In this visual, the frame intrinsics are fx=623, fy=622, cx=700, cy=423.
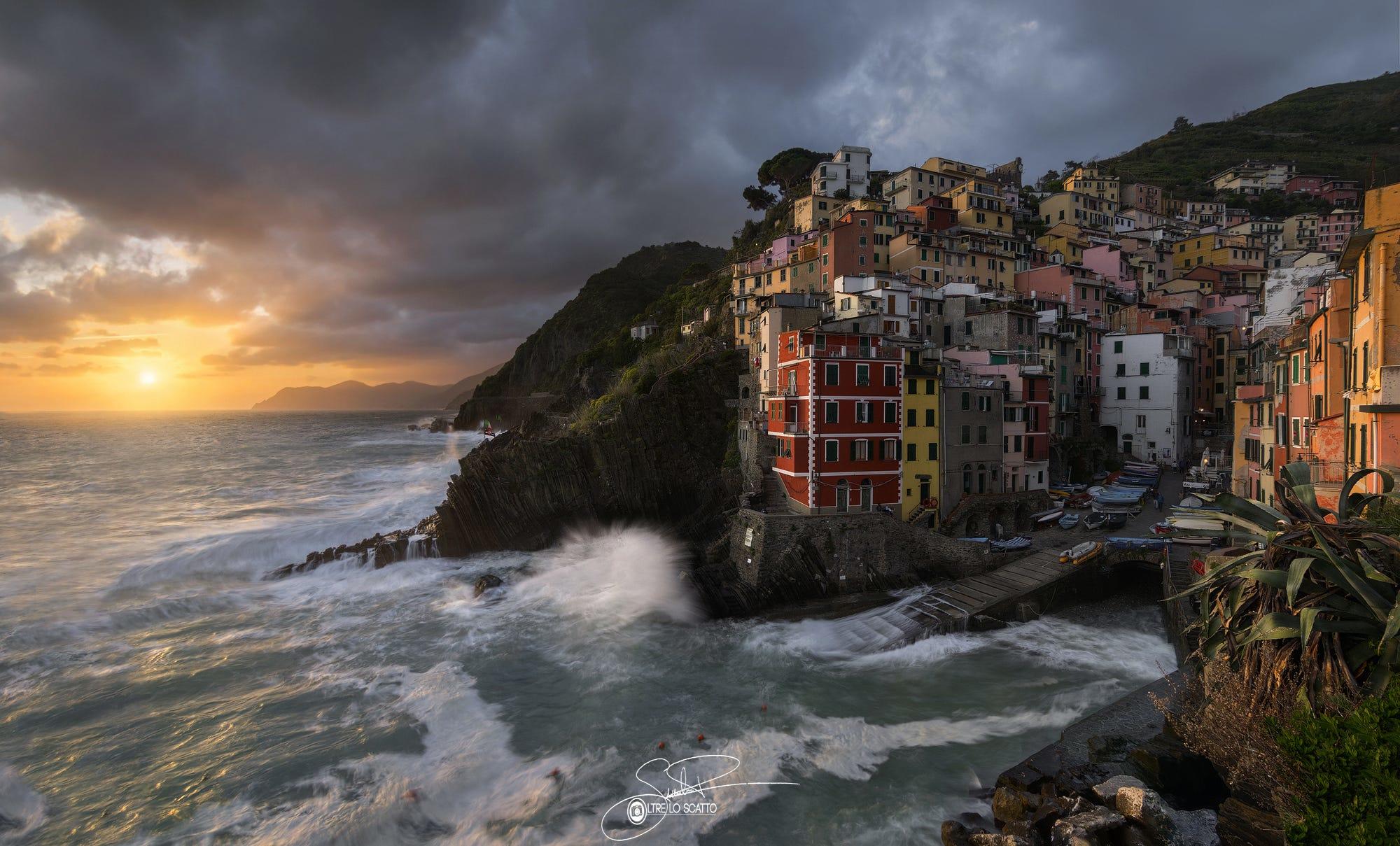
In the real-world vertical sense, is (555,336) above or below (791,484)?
above

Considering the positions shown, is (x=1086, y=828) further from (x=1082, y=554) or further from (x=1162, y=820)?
(x=1082, y=554)

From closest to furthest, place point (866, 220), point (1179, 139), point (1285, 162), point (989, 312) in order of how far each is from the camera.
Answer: point (989, 312), point (866, 220), point (1285, 162), point (1179, 139)

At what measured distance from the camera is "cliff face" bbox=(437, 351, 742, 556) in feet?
Result: 149

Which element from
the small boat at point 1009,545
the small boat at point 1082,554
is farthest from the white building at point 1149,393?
the small boat at point 1082,554

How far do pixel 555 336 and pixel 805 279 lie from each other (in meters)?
114

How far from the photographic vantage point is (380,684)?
83.9 ft

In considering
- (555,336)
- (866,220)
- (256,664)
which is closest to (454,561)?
(256,664)

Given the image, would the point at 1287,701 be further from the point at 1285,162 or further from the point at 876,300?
the point at 1285,162

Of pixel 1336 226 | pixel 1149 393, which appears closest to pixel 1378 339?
pixel 1149 393

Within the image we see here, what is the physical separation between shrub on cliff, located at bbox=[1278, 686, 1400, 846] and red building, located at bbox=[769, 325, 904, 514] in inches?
997

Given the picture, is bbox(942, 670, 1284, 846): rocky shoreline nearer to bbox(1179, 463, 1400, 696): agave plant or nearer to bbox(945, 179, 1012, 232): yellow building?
bbox(1179, 463, 1400, 696): agave plant

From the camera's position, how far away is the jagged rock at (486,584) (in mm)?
36531

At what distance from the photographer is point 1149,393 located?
54312 millimetres

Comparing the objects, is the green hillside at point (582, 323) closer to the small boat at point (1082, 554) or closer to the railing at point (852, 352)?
the railing at point (852, 352)
